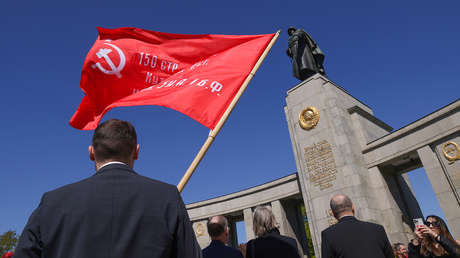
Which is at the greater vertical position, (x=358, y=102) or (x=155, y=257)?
(x=358, y=102)

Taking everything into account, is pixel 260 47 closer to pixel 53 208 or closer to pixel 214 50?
pixel 214 50

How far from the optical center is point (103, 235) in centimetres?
145

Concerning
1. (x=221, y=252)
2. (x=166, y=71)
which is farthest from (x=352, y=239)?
(x=166, y=71)

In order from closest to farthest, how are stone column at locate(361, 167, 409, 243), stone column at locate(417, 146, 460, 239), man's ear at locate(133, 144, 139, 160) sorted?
man's ear at locate(133, 144, 139, 160) → stone column at locate(417, 146, 460, 239) → stone column at locate(361, 167, 409, 243)

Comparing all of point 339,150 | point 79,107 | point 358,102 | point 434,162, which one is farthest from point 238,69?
point 358,102

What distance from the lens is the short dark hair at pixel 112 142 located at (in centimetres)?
178

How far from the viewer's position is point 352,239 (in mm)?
3221

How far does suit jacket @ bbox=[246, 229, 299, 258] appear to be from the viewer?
348 cm

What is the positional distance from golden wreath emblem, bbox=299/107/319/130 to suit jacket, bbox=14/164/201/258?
1439cm

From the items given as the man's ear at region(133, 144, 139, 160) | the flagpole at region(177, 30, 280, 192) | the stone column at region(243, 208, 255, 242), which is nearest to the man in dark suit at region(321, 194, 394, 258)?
the flagpole at region(177, 30, 280, 192)

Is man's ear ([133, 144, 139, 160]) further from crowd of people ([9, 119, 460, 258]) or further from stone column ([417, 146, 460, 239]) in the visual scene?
stone column ([417, 146, 460, 239])

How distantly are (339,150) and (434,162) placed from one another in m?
3.71

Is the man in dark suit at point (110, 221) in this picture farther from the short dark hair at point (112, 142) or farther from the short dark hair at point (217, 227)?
the short dark hair at point (217, 227)

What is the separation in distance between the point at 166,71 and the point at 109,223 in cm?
446
